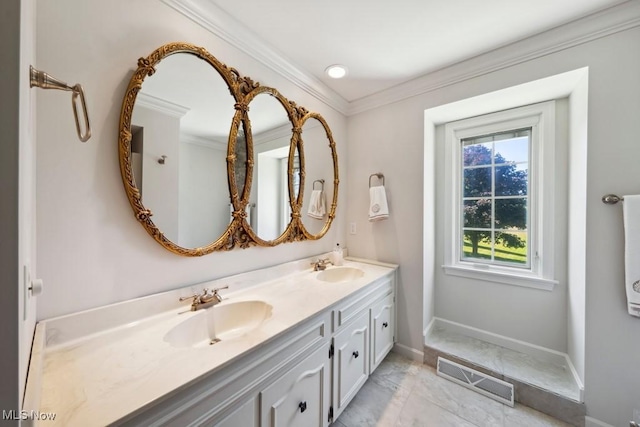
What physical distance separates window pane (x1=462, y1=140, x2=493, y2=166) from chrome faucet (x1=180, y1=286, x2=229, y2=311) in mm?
2373

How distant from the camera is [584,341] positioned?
54.7 inches

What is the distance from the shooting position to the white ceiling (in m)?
1.30

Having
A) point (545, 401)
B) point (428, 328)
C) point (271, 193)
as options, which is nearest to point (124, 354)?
point (271, 193)

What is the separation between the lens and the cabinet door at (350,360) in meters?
1.34

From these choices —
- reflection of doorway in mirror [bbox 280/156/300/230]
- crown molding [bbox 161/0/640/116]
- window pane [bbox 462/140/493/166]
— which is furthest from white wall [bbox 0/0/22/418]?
window pane [bbox 462/140/493/166]

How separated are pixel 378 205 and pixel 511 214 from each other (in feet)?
3.77

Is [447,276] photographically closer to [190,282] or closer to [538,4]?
[538,4]

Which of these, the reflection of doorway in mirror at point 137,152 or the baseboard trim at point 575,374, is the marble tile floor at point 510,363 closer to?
the baseboard trim at point 575,374

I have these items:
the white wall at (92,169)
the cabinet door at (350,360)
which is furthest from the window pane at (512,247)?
the white wall at (92,169)

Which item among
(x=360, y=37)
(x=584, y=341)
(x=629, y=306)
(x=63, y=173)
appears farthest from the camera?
(x=360, y=37)

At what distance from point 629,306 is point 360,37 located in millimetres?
2136

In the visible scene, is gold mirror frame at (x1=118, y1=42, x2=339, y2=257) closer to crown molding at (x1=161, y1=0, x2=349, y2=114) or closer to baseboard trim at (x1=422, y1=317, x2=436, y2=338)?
crown molding at (x1=161, y1=0, x2=349, y2=114)

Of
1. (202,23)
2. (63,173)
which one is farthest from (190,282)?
(202,23)

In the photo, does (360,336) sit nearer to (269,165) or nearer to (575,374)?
(269,165)
